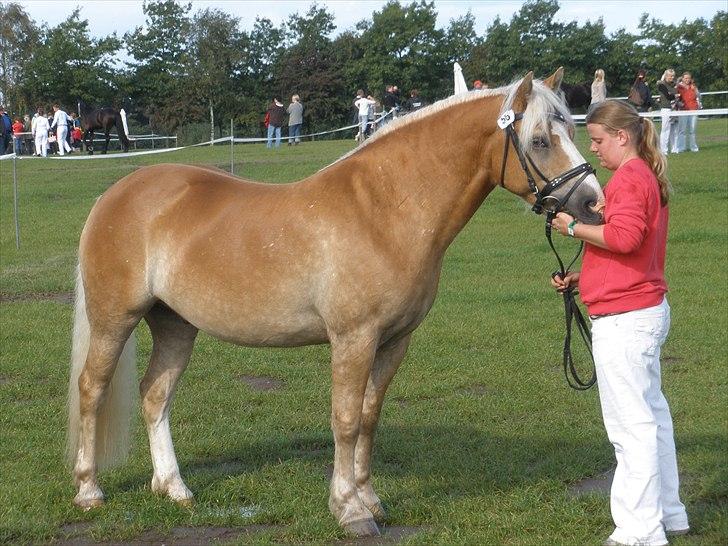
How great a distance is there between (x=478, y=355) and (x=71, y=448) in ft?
13.1

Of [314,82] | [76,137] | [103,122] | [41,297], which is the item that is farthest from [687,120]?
[314,82]

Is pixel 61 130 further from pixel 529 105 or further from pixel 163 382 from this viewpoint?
pixel 529 105

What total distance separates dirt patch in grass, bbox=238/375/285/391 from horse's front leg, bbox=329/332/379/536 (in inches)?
114

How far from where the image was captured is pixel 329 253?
15.3 ft

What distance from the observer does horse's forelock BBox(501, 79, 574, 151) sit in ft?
14.2

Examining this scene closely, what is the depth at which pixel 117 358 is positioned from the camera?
18.1ft

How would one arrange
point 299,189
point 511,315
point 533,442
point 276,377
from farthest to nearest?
1. point 511,315
2. point 276,377
3. point 533,442
4. point 299,189

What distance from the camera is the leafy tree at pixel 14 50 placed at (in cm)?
5700

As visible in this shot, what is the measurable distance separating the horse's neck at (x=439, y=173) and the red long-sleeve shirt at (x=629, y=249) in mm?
660

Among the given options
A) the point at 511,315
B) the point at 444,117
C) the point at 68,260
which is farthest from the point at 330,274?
the point at 68,260

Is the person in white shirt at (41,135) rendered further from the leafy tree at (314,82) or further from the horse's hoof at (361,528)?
the horse's hoof at (361,528)

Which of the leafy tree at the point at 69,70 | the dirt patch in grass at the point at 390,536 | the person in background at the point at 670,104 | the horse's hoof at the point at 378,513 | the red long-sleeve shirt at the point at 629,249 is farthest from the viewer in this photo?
the leafy tree at the point at 69,70

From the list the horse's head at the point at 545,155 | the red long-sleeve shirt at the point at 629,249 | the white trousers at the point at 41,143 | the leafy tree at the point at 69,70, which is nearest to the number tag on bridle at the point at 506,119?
the horse's head at the point at 545,155

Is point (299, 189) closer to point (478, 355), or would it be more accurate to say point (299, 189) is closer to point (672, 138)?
point (478, 355)
